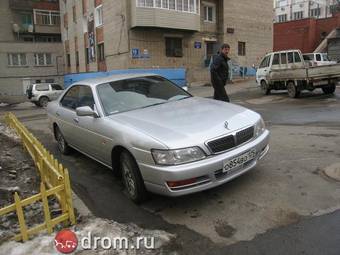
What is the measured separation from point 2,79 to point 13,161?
3348cm

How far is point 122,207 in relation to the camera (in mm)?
4344

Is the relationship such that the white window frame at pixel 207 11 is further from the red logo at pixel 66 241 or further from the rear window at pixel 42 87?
the red logo at pixel 66 241

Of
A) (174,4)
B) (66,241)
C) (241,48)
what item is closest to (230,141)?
(66,241)

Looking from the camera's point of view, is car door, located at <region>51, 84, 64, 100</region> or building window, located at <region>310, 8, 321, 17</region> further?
building window, located at <region>310, 8, 321, 17</region>

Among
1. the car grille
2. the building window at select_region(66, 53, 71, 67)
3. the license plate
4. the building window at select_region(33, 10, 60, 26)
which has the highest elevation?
the building window at select_region(33, 10, 60, 26)

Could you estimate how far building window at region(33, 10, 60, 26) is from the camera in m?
40.3

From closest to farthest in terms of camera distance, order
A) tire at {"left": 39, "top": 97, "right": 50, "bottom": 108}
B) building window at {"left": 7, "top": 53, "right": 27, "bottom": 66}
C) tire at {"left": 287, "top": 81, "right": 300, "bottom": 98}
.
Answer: tire at {"left": 287, "top": 81, "right": 300, "bottom": 98} < tire at {"left": 39, "top": 97, "right": 50, "bottom": 108} < building window at {"left": 7, "top": 53, "right": 27, "bottom": 66}

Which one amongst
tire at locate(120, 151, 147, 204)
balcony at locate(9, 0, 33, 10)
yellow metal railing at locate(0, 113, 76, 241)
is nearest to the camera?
yellow metal railing at locate(0, 113, 76, 241)

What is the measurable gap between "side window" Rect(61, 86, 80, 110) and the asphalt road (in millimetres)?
1017

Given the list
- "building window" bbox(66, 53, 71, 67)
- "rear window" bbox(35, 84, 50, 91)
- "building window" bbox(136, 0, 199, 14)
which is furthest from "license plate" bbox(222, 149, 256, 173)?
"building window" bbox(66, 53, 71, 67)

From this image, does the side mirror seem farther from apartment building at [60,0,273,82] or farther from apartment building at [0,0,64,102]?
apartment building at [0,0,64,102]

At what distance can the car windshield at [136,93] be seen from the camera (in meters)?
5.17

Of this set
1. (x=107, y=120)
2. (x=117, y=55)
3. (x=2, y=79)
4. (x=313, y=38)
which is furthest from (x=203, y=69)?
(x=107, y=120)

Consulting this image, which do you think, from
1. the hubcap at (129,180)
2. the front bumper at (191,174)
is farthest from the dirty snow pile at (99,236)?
the hubcap at (129,180)
